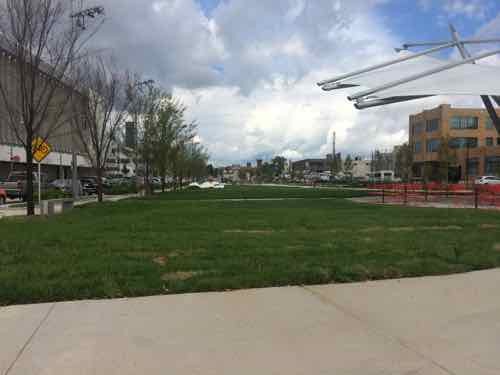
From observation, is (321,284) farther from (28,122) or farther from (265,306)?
(28,122)

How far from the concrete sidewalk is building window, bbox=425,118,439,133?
87.6 meters

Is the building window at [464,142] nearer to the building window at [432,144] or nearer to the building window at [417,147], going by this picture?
the building window at [432,144]

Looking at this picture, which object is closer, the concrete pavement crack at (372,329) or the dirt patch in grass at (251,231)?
the concrete pavement crack at (372,329)

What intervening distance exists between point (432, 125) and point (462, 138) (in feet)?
18.8

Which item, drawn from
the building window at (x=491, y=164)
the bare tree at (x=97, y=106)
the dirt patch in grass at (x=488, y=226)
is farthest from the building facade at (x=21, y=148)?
the building window at (x=491, y=164)

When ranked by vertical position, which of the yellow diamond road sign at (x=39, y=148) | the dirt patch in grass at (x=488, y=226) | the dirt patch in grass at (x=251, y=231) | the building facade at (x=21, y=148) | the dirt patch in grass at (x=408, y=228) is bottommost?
the dirt patch in grass at (x=488, y=226)

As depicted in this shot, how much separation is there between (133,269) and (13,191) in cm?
2504

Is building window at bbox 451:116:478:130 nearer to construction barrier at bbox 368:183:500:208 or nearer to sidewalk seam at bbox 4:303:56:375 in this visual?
construction barrier at bbox 368:183:500:208

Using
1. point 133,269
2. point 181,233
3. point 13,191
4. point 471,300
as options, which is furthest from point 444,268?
point 13,191

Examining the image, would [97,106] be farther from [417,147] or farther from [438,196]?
[417,147]

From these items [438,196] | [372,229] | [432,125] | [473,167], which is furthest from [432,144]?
[372,229]

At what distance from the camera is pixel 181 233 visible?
10.8m

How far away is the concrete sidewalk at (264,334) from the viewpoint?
382 centimetres

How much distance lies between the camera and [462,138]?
3388 inches
